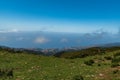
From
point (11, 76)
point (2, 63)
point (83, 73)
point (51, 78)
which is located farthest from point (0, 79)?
point (2, 63)

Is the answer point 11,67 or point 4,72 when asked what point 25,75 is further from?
point 11,67

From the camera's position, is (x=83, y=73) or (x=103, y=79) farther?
(x=83, y=73)

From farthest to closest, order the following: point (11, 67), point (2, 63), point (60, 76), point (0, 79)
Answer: point (2, 63)
point (11, 67)
point (60, 76)
point (0, 79)

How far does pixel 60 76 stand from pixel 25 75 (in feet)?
12.5

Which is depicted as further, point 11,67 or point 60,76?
point 11,67

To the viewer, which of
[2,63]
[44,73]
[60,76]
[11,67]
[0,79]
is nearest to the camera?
[0,79]

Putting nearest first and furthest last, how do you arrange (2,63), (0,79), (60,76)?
(0,79) < (60,76) < (2,63)

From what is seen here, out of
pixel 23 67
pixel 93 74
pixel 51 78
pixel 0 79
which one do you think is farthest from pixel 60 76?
pixel 23 67

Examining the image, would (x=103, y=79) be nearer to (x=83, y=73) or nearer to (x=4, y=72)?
(x=83, y=73)

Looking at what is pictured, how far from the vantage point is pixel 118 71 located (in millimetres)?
30781

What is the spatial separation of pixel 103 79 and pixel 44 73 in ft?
21.7

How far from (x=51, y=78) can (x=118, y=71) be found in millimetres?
7883

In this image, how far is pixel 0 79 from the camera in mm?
26906

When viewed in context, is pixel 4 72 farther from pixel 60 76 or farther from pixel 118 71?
pixel 118 71
